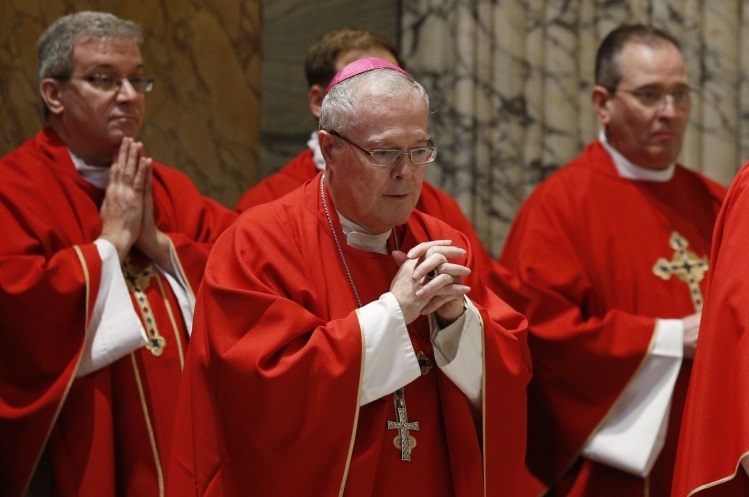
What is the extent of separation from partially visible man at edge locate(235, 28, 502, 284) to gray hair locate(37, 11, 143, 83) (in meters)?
0.79

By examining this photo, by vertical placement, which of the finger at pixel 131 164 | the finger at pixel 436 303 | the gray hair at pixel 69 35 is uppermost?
the gray hair at pixel 69 35


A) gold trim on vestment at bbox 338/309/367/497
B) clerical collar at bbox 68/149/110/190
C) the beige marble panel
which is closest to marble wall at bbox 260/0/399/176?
the beige marble panel

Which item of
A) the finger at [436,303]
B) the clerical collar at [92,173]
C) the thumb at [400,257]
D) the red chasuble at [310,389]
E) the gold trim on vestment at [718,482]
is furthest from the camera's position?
the clerical collar at [92,173]

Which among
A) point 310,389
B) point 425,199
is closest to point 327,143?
point 310,389

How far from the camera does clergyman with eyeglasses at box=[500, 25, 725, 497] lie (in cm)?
505

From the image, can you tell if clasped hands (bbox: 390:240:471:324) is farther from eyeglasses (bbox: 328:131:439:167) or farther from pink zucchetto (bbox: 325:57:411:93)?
pink zucchetto (bbox: 325:57:411:93)

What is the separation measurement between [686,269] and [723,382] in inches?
73.2

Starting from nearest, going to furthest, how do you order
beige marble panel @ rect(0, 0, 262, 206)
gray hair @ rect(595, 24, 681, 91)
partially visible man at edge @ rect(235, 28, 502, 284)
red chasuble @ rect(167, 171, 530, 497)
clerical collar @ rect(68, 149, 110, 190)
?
red chasuble @ rect(167, 171, 530, 497)
clerical collar @ rect(68, 149, 110, 190)
partially visible man at edge @ rect(235, 28, 502, 284)
gray hair @ rect(595, 24, 681, 91)
beige marble panel @ rect(0, 0, 262, 206)

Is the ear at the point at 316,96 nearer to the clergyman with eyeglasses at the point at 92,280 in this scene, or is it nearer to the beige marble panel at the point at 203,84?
the clergyman with eyeglasses at the point at 92,280

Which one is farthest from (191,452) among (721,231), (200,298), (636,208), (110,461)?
(636,208)

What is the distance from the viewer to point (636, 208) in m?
5.48

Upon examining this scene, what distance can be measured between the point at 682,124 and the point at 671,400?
119cm

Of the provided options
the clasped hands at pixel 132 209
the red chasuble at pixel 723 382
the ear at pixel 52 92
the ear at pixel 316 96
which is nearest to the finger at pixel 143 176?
the clasped hands at pixel 132 209

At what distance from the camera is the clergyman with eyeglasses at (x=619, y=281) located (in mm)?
5051
